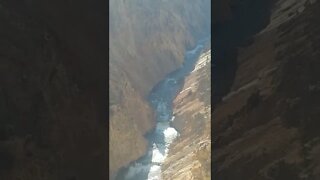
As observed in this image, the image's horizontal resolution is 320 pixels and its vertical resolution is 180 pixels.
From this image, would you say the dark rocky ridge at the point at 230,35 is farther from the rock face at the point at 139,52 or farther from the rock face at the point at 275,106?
the rock face at the point at 139,52

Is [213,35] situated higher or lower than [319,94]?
higher

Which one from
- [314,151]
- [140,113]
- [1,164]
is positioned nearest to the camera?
[1,164]

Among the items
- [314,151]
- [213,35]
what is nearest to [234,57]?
[213,35]

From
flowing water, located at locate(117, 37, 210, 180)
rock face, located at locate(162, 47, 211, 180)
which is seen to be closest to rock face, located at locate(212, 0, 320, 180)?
rock face, located at locate(162, 47, 211, 180)

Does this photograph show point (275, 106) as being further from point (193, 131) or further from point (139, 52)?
point (139, 52)

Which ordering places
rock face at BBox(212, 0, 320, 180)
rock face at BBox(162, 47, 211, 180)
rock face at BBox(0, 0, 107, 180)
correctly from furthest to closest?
rock face at BBox(162, 47, 211, 180), rock face at BBox(212, 0, 320, 180), rock face at BBox(0, 0, 107, 180)

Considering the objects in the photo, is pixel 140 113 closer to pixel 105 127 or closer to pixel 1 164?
pixel 105 127

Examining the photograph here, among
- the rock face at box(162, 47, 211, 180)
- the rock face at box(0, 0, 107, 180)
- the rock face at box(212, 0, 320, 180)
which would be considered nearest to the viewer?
the rock face at box(0, 0, 107, 180)

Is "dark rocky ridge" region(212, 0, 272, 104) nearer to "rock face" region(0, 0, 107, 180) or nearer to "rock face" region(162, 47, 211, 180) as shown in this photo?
"rock face" region(162, 47, 211, 180)
